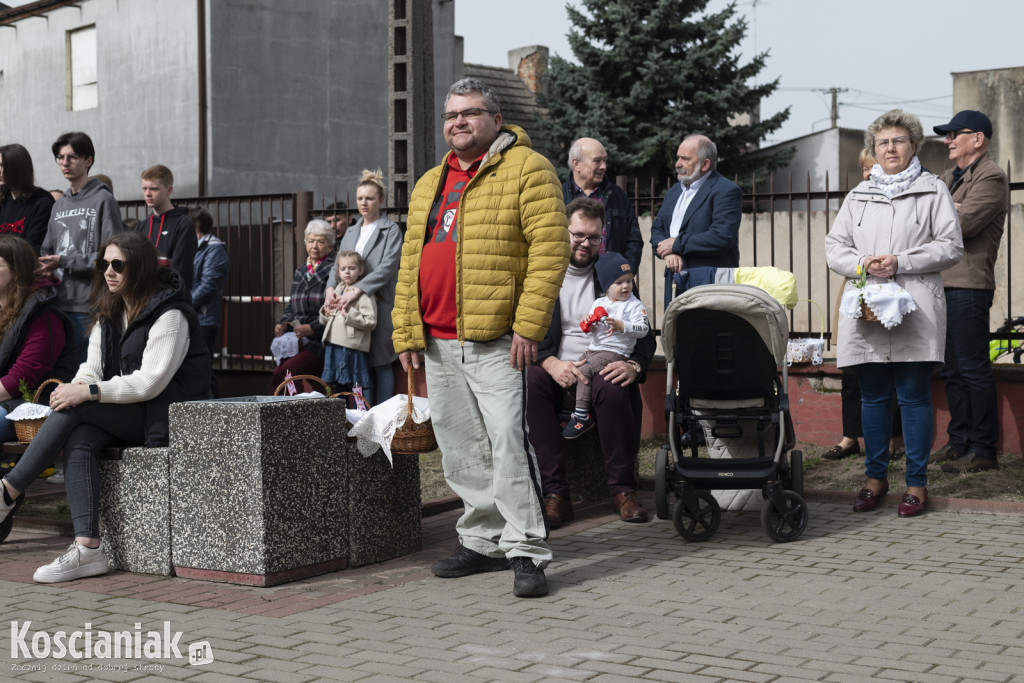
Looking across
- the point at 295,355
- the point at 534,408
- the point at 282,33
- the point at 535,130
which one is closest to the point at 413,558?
the point at 534,408

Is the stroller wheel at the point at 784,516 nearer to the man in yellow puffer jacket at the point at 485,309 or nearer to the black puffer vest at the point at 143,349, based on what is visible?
the man in yellow puffer jacket at the point at 485,309

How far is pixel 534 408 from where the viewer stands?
7.30 meters

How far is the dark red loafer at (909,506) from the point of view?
7234 millimetres

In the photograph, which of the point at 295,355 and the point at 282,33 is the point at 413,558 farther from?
the point at 282,33

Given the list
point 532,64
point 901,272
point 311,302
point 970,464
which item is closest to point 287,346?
point 311,302

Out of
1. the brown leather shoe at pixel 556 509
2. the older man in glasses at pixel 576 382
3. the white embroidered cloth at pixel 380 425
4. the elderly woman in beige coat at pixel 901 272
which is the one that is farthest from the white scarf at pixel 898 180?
the white embroidered cloth at pixel 380 425

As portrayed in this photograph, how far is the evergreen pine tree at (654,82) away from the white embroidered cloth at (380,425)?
2212 centimetres

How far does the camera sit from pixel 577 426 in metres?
7.38

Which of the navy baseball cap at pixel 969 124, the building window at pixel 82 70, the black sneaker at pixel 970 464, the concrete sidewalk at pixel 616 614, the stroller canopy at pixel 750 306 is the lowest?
the concrete sidewalk at pixel 616 614

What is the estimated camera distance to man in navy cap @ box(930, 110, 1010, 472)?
26.9ft

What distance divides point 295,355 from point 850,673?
7.01 m

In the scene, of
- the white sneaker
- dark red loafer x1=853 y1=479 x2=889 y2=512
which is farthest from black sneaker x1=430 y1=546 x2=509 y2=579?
dark red loafer x1=853 y1=479 x2=889 y2=512

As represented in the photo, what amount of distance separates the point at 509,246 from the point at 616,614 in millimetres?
1733

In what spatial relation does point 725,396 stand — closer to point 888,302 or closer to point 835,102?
point 888,302
